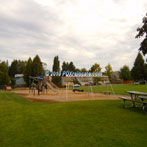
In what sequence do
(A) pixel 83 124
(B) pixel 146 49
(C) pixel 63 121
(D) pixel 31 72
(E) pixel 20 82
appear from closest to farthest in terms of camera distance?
(A) pixel 83 124 < (C) pixel 63 121 < (B) pixel 146 49 < (D) pixel 31 72 < (E) pixel 20 82

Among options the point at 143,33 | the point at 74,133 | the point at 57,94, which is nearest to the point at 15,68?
the point at 57,94

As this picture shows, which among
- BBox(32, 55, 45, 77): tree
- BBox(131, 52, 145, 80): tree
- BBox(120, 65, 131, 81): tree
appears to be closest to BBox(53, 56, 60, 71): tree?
BBox(32, 55, 45, 77): tree

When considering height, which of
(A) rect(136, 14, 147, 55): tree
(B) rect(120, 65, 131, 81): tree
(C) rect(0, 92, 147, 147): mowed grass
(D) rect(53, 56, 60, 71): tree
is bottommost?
(C) rect(0, 92, 147, 147): mowed grass

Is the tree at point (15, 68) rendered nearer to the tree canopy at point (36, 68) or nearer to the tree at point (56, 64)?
the tree at point (56, 64)

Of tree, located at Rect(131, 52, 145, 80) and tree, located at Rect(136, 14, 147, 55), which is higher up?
tree, located at Rect(131, 52, 145, 80)

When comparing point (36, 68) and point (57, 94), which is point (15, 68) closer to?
point (36, 68)

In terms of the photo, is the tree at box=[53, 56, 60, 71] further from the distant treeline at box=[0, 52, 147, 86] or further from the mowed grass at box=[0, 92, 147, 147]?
the mowed grass at box=[0, 92, 147, 147]

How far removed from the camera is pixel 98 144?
4.27 metres

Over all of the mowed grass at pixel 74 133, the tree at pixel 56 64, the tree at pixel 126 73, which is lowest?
the mowed grass at pixel 74 133

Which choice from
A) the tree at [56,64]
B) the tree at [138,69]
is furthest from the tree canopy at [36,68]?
the tree at [138,69]

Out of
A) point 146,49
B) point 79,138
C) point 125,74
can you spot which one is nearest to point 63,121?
point 79,138

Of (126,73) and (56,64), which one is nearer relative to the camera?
(56,64)

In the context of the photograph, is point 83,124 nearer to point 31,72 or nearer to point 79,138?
point 79,138

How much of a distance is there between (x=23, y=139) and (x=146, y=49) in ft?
27.1
